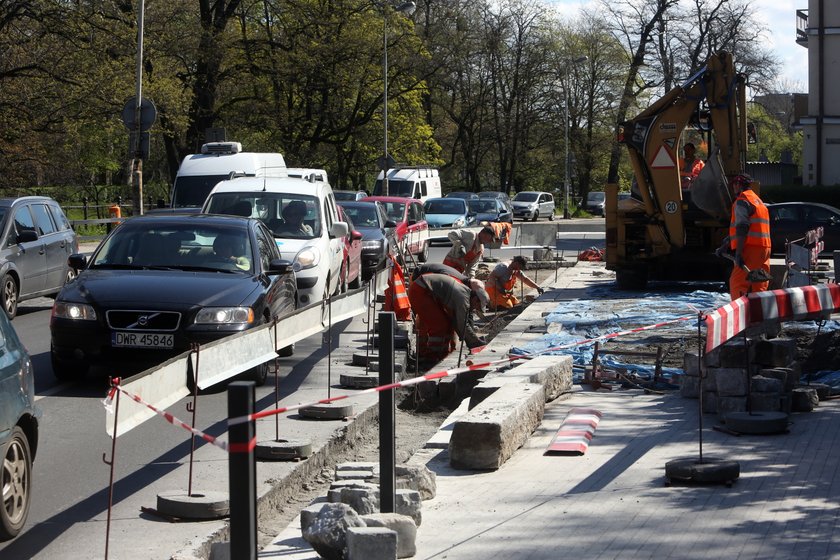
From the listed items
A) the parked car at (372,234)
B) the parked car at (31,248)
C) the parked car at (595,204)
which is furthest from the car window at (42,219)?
the parked car at (595,204)

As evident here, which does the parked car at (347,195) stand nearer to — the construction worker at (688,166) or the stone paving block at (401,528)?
the construction worker at (688,166)

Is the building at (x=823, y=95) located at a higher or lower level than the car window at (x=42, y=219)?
higher

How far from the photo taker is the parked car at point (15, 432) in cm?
618

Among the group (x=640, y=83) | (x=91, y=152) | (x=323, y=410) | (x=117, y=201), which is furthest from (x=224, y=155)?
(x=640, y=83)

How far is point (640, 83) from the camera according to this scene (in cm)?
7275

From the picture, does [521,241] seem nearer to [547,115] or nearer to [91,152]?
[91,152]

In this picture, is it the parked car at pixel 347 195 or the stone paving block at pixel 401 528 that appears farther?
the parked car at pixel 347 195

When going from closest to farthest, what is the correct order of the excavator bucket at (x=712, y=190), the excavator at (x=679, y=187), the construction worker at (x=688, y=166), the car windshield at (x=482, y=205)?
the excavator bucket at (x=712, y=190), the excavator at (x=679, y=187), the construction worker at (x=688, y=166), the car windshield at (x=482, y=205)

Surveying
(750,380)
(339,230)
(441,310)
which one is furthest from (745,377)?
(339,230)

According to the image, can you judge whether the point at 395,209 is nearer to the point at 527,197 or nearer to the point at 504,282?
the point at 504,282

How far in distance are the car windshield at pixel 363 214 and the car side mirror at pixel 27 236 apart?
29.9ft

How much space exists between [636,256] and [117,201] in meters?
34.1

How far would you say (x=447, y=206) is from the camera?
4588 cm

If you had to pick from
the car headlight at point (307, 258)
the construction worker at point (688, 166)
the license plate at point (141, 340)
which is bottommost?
the license plate at point (141, 340)
